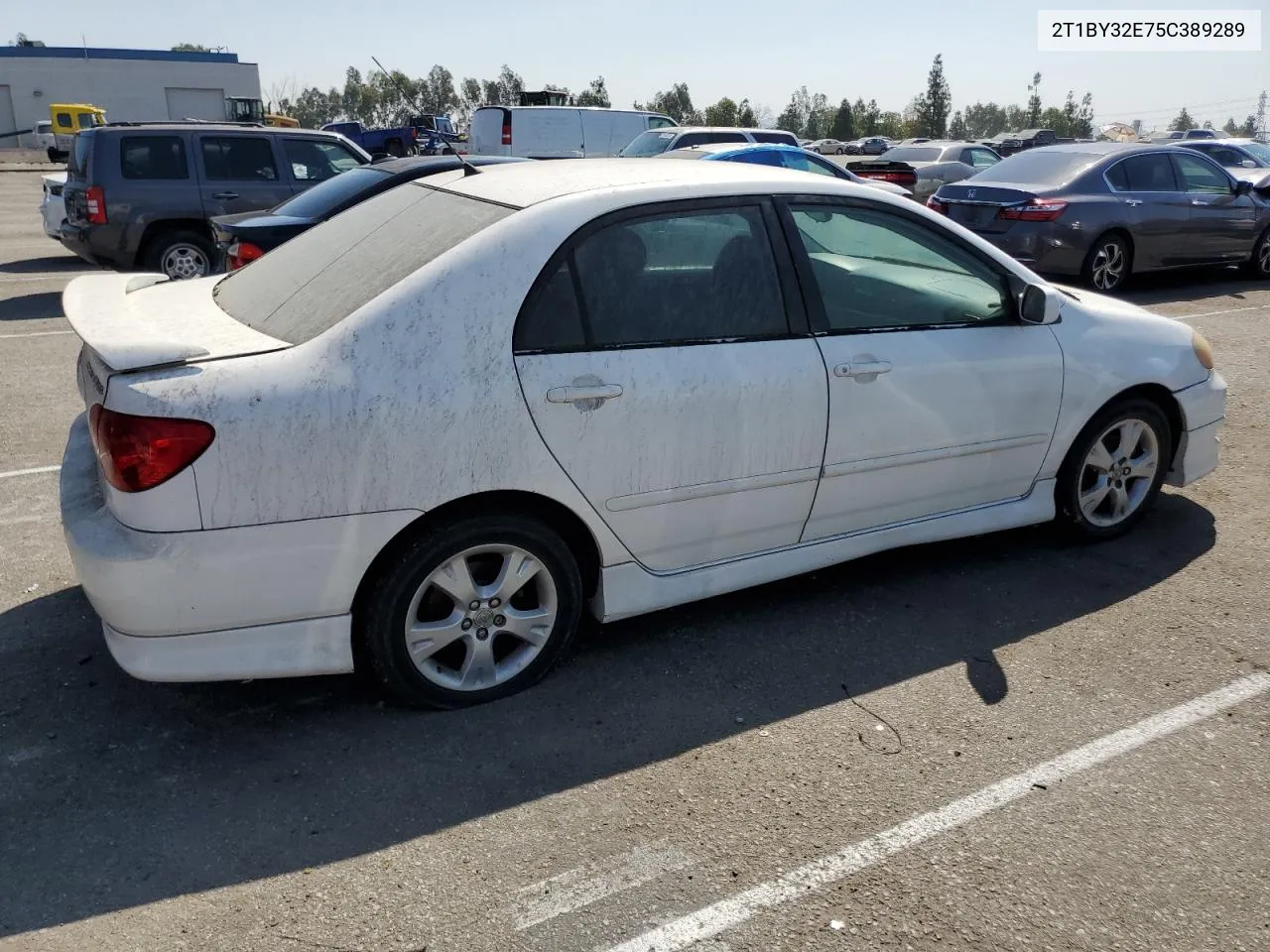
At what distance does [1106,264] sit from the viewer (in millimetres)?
11500

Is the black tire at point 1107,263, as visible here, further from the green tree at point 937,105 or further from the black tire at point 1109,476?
the green tree at point 937,105

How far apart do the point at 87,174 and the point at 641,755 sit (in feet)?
34.0

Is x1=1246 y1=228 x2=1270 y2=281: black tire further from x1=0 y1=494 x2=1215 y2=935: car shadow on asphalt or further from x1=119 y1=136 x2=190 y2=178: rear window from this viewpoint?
x1=119 y1=136 x2=190 y2=178: rear window

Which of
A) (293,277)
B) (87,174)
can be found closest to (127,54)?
(87,174)

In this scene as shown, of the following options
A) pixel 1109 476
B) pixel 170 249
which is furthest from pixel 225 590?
pixel 170 249

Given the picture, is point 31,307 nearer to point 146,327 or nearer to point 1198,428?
point 146,327

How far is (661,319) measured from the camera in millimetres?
3629

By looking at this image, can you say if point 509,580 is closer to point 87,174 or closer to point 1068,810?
point 1068,810

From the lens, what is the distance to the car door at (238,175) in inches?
449

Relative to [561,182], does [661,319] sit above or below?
below

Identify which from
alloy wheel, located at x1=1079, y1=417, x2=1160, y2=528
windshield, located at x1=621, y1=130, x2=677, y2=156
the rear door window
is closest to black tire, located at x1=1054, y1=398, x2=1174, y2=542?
alloy wheel, located at x1=1079, y1=417, x2=1160, y2=528

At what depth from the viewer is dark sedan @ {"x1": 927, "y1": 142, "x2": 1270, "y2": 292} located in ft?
36.2

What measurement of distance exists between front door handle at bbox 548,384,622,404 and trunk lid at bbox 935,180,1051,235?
890cm

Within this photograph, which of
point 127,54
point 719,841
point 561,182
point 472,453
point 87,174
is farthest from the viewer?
point 127,54
